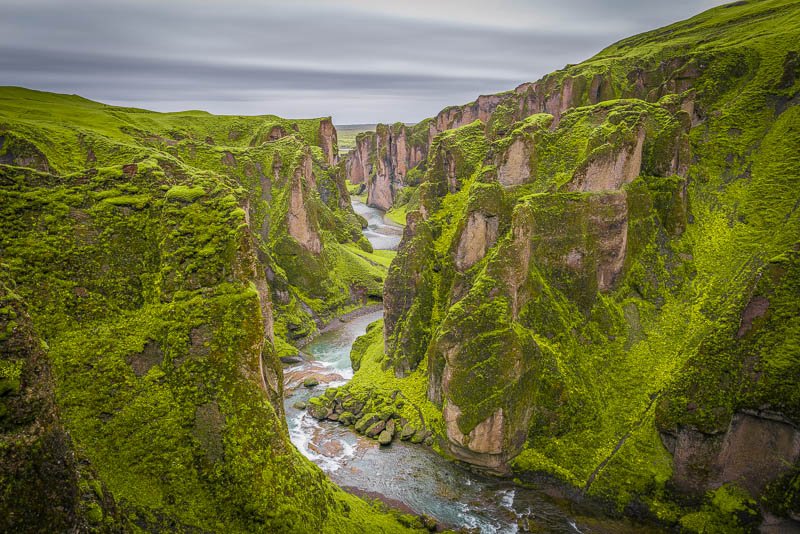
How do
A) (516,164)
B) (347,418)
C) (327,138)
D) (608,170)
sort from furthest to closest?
(327,138)
(516,164)
(347,418)
(608,170)

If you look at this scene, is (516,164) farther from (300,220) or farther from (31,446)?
(31,446)

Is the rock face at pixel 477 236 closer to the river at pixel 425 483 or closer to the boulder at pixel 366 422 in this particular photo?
the boulder at pixel 366 422

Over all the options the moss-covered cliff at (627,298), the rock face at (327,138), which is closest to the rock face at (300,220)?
the moss-covered cliff at (627,298)

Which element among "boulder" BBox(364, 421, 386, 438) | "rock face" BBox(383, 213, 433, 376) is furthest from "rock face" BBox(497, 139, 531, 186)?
"boulder" BBox(364, 421, 386, 438)

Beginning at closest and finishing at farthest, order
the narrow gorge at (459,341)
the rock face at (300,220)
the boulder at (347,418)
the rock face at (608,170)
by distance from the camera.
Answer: the narrow gorge at (459,341)
the rock face at (608,170)
the boulder at (347,418)
the rock face at (300,220)

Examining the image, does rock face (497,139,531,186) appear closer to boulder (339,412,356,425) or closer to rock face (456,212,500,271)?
rock face (456,212,500,271)

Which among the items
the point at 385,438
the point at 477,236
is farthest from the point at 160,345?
the point at 477,236
